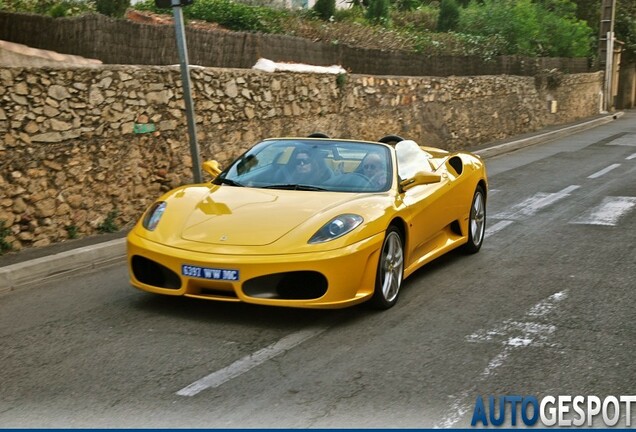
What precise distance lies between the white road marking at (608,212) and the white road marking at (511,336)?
14.6 feet

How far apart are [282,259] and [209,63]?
26.6 ft

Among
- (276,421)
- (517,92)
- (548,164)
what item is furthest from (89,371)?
(517,92)

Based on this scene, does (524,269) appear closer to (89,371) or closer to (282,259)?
(282,259)

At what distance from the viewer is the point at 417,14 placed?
106 feet

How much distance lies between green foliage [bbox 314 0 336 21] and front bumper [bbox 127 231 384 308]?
19033 millimetres

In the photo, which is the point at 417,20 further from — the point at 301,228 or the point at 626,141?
the point at 301,228

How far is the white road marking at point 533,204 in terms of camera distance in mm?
11766

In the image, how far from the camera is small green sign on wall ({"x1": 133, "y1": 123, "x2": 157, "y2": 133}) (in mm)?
11328

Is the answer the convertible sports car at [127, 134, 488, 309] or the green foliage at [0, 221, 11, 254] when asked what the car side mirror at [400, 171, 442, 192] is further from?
the green foliage at [0, 221, 11, 254]

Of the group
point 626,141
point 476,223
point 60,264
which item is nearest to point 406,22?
point 626,141

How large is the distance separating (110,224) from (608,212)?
630cm

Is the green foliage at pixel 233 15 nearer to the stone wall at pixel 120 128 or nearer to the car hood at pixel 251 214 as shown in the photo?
the stone wall at pixel 120 128

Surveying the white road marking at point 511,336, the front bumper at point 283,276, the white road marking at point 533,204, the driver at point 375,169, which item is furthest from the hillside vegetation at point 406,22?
the white road marking at point 511,336

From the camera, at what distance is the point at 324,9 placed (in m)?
24.7
